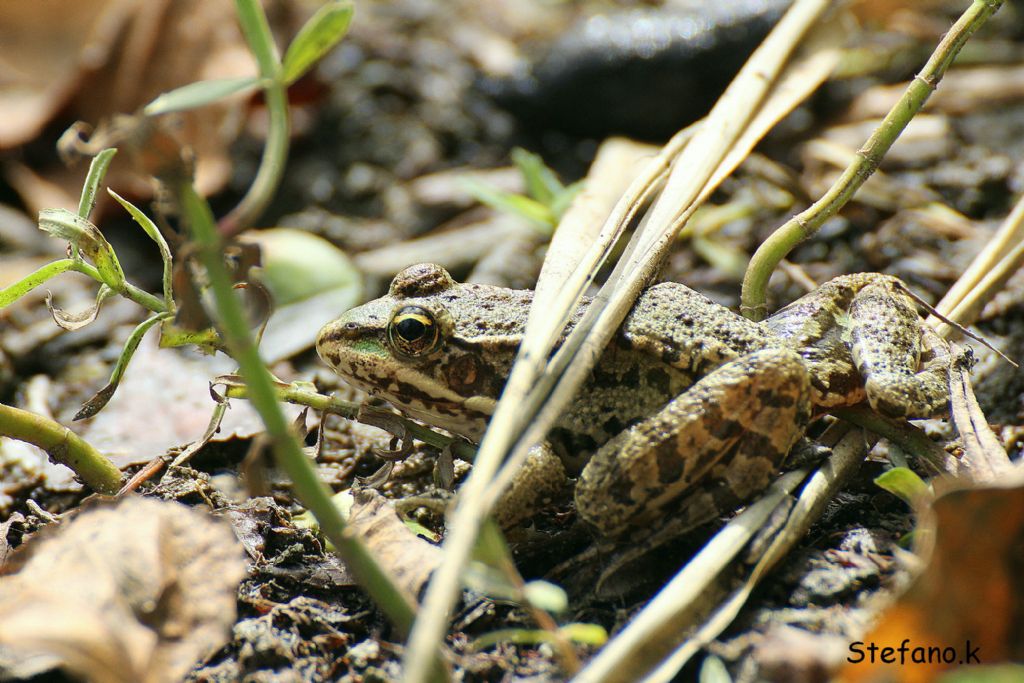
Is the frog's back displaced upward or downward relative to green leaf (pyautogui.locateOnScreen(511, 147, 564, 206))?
downward

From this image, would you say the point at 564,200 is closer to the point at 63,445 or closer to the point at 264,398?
the point at 63,445

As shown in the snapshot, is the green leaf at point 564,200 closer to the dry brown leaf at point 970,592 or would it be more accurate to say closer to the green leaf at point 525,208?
the green leaf at point 525,208

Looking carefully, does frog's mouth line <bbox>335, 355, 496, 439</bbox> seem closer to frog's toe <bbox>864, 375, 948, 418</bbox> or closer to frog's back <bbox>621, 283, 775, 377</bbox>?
frog's back <bbox>621, 283, 775, 377</bbox>

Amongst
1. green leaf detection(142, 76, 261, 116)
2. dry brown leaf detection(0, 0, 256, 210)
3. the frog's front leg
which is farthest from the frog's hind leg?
dry brown leaf detection(0, 0, 256, 210)

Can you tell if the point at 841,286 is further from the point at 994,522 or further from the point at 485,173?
the point at 485,173

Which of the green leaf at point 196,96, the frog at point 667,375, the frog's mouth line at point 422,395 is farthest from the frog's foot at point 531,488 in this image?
the green leaf at point 196,96

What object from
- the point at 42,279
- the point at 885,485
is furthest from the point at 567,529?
the point at 42,279
